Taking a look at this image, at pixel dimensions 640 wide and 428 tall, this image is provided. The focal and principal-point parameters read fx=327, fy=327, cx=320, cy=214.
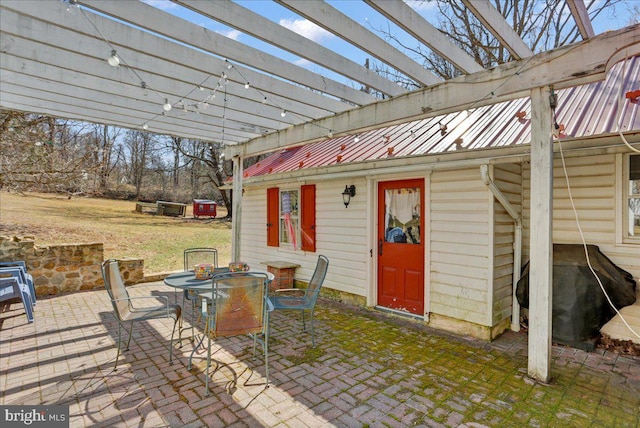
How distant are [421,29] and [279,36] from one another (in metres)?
1.19

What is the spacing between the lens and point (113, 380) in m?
3.02

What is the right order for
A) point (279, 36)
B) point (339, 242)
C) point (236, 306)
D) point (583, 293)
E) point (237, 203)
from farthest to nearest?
point (237, 203)
point (339, 242)
point (583, 293)
point (236, 306)
point (279, 36)

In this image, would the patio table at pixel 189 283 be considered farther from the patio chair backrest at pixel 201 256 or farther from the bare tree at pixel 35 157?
the bare tree at pixel 35 157

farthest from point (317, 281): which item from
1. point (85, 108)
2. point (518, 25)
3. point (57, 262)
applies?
point (518, 25)

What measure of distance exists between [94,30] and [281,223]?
15.9ft

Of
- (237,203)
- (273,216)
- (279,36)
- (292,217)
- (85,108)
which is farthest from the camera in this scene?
(273,216)

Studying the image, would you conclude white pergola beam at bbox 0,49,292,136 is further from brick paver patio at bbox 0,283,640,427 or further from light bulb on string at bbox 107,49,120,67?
brick paver patio at bbox 0,283,640,427

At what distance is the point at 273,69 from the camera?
3.36 meters

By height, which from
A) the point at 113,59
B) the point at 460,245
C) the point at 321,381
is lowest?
the point at 321,381

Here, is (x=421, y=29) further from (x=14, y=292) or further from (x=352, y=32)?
(x=14, y=292)

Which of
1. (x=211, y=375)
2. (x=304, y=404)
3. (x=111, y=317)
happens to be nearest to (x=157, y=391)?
(x=211, y=375)

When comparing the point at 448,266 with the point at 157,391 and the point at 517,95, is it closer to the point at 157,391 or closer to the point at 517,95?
the point at 517,95

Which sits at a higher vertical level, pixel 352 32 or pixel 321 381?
pixel 352 32

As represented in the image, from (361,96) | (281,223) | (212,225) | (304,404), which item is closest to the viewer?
(304,404)
